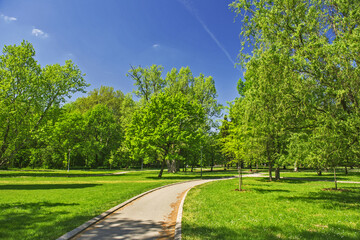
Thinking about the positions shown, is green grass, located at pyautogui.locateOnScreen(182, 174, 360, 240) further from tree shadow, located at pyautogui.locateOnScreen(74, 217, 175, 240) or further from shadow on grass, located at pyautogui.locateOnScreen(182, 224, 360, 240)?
tree shadow, located at pyautogui.locateOnScreen(74, 217, 175, 240)

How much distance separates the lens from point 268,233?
6.45 m

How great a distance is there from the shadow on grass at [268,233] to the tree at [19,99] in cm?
1858

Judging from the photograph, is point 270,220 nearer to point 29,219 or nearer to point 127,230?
point 127,230

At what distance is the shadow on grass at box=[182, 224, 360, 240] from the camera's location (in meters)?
6.09

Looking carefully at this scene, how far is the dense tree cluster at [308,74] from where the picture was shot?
9.36m

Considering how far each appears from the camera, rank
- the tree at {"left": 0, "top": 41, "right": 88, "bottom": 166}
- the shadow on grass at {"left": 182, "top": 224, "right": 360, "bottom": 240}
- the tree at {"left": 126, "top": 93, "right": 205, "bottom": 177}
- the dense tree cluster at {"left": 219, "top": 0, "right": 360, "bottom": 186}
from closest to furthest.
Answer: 1. the shadow on grass at {"left": 182, "top": 224, "right": 360, "bottom": 240}
2. the dense tree cluster at {"left": 219, "top": 0, "right": 360, "bottom": 186}
3. the tree at {"left": 0, "top": 41, "right": 88, "bottom": 166}
4. the tree at {"left": 126, "top": 93, "right": 205, "bottom": 177}

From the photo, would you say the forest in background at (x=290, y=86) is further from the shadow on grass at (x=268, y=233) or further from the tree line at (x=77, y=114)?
the shadow on grass at (x=268, y=233)

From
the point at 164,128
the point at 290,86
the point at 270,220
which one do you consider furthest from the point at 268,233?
the point at 164,128

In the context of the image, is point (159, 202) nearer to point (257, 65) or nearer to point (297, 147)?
point (297, 147)

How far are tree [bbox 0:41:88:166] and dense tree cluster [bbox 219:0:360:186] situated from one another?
19.1 meters

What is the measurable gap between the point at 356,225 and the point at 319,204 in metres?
3.93

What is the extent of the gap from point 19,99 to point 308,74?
22105mm

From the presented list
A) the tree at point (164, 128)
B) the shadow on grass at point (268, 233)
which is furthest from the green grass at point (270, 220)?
the tree at point (164, 128)

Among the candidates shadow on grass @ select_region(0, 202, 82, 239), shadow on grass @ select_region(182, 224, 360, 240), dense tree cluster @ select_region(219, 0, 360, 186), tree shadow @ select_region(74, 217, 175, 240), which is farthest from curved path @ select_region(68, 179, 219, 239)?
dense tree cluster @ select_region(219, 0, 360, 186)
